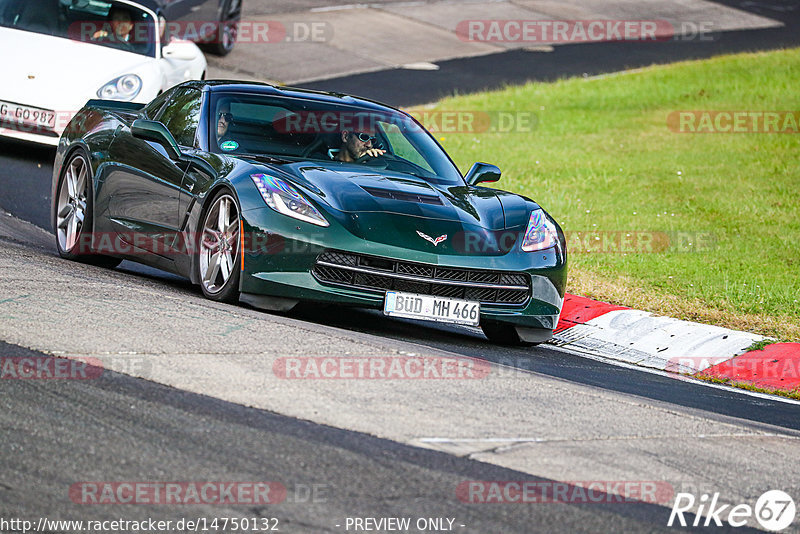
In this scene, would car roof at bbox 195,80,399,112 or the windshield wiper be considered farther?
car roof at bbox 195,80,399,112

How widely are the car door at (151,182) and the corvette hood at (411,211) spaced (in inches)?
35.4

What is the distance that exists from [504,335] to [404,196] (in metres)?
1.17

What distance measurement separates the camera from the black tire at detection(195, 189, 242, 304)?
7.23 meters

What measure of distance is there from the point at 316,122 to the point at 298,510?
15.1ft

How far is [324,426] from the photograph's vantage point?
16.3ft

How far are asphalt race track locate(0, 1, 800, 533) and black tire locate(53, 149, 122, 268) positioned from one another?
4.84 feet

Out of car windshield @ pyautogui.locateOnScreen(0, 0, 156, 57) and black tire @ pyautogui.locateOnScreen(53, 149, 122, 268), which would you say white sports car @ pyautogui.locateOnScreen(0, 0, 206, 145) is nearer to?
car windshield @ pyautogui.locateOnScreen(0, 0, 156, 57)

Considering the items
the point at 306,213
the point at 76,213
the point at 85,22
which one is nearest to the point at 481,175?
the point at 306,213

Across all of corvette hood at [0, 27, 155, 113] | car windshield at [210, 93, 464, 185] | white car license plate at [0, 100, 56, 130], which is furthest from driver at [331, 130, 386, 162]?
white car license plate at [0, 100, 56, 130]

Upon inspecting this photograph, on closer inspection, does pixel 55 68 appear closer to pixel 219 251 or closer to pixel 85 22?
pixel 85 22

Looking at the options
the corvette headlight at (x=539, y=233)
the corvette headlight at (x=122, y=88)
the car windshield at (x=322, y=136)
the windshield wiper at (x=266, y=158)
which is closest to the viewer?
the corvette headlight at (x=539, y=233)

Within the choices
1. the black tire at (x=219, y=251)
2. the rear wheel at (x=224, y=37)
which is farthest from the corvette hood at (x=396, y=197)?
the rear wheel at (x=224, y=37)

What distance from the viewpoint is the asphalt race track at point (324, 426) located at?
429cm

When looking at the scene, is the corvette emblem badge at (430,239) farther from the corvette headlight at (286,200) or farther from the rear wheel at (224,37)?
the rear wheel at (224,37)
